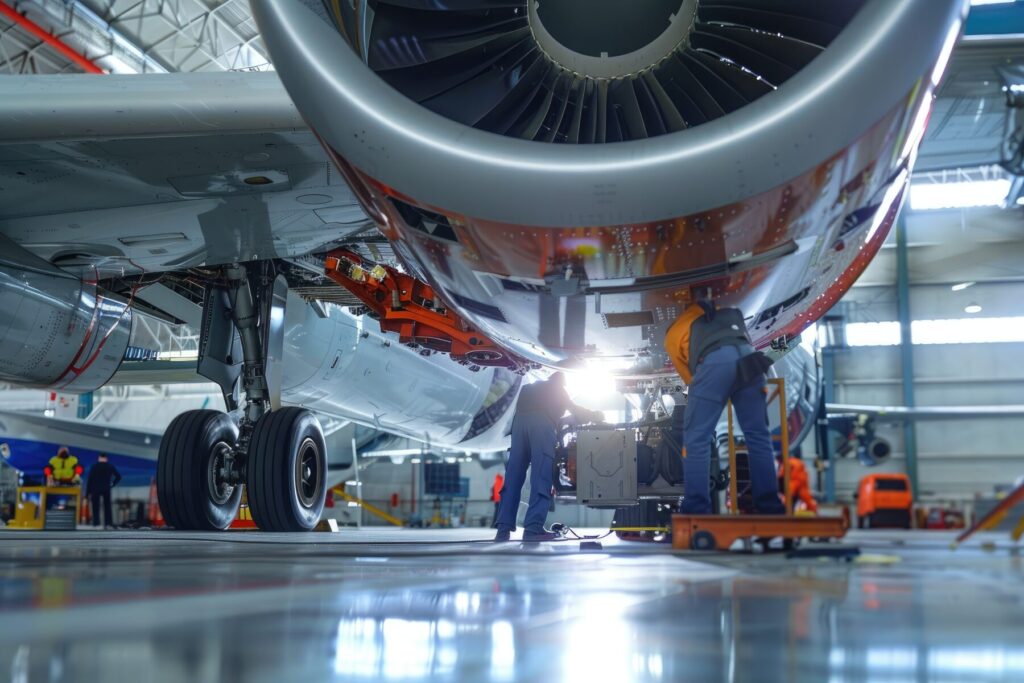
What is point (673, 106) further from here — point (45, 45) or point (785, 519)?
point (45, 45)

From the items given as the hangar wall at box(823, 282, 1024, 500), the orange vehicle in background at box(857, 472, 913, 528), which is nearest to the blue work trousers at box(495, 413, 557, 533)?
the orange vehicle in background at box(857, 472, 913, 528)

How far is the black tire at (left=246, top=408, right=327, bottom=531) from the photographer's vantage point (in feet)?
22.1

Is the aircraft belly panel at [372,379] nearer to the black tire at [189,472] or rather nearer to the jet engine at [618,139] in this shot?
the black tire at [189,472]

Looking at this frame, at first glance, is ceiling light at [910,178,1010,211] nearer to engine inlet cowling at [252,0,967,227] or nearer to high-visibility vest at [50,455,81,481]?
high-visibility vest at [50,455,81,481]

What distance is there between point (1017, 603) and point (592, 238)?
1937 millimetres

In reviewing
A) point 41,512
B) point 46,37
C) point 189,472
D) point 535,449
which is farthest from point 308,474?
point 46,37

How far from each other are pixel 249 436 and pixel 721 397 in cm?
440

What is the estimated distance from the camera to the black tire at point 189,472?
6.99 meters

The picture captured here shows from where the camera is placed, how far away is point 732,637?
126 centimetres

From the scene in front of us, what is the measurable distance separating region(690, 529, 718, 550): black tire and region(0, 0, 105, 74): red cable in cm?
1817

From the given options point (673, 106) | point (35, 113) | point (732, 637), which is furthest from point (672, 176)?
point (35, 113)

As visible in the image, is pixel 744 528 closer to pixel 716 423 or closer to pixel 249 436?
pixel 716 423

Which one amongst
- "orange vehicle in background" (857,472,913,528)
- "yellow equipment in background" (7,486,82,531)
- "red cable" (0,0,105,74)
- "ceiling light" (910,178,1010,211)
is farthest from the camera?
"ceiling light" (910,178,1010,211)

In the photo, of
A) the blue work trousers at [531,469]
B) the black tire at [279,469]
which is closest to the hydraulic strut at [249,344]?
the black tire at [279,469]
